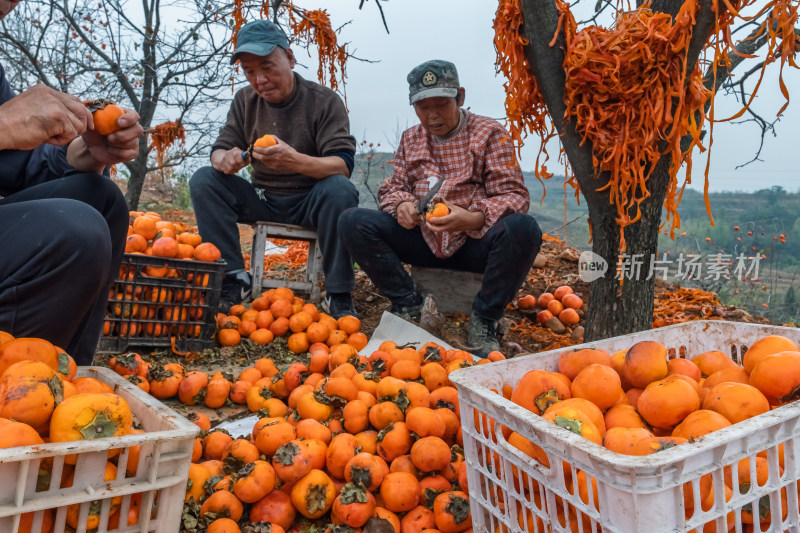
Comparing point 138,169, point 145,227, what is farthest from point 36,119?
point 138,169

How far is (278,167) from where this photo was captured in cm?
377

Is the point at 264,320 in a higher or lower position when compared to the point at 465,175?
lower

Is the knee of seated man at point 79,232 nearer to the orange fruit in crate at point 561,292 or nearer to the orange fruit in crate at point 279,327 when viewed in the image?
the orange fruit in crate at point 279,327

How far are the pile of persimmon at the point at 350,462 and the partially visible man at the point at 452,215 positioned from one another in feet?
3.99

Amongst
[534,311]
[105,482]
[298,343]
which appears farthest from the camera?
[534,311]

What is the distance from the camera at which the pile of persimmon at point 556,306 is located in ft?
13.4

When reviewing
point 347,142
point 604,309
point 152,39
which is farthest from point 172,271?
point 152,39

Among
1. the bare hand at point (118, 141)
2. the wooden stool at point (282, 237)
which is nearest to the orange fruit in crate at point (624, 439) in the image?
the bare hand at point (118, 141)

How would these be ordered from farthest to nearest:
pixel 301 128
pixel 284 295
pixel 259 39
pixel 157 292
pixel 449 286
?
1. pixel 301 128
2. pixel 449 286
3. pixel 259 39
4. pixel 284 295
5. pixel 157 292

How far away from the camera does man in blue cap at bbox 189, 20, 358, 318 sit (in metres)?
3.74

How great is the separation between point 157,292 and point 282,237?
126 centimetres

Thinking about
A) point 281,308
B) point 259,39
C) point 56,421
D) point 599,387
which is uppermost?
point 259,39

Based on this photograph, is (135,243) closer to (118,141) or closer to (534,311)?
(118,141)

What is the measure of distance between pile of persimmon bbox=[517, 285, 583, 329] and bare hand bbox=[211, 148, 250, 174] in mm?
Result: 2235
